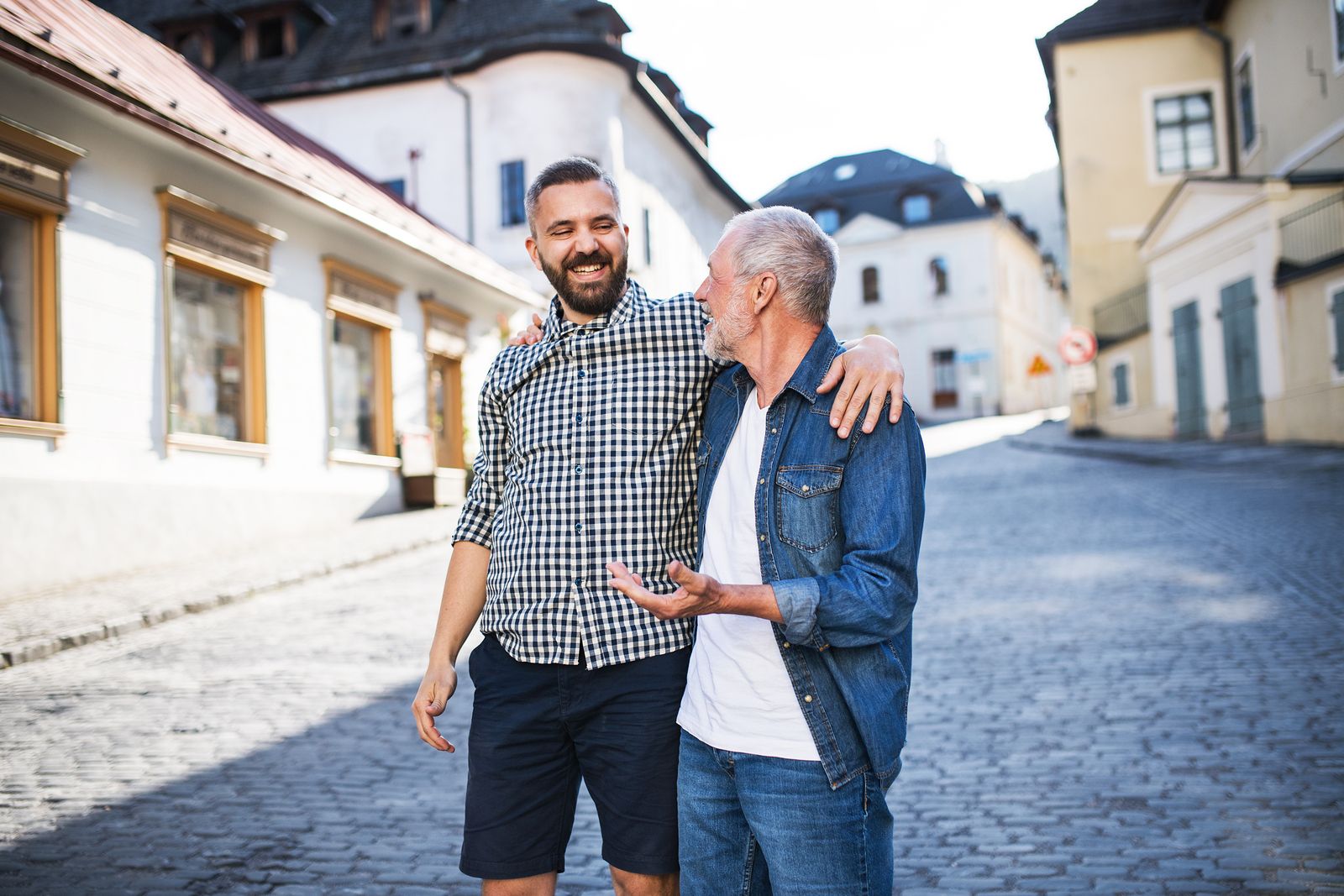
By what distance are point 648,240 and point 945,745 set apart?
23742 mm

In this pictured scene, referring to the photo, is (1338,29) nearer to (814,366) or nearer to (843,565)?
(814,366)

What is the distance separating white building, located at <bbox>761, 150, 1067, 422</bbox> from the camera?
51.0m

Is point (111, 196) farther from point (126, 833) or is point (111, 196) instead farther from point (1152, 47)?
point (1152, 47)

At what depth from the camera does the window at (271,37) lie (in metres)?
27.6

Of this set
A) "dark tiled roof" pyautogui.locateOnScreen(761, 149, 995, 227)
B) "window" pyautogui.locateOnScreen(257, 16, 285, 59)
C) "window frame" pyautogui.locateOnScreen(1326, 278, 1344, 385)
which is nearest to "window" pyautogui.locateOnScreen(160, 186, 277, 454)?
"window frame" pyautogui.locateOnScreen(1326, 278, 1344, 385)

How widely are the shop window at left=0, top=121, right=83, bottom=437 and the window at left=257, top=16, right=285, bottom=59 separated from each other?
61.4ft

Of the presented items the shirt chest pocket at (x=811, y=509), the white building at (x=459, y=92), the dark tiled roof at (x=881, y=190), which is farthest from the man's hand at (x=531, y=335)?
the dark tiled roof at (x=881, y=190)

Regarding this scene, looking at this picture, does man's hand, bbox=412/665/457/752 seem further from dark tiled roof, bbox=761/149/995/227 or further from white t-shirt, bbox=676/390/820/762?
dark tiled roof, bbox=761/149/995/227

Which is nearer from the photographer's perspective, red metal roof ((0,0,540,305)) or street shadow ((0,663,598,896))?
street shadow ((0,663,598,896))

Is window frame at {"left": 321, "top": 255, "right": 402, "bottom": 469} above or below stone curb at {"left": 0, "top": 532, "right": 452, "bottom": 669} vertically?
above

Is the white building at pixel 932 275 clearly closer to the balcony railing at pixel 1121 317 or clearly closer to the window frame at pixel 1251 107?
the balcony railing at pixel 1121 317

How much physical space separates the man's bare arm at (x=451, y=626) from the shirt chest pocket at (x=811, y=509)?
89cm

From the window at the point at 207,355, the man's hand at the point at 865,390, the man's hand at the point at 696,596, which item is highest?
the window at the point at 207,355

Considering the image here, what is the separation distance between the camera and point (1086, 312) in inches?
1170
